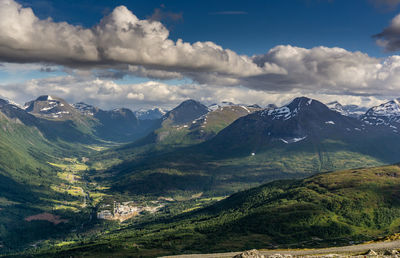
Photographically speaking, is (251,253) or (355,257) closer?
(355,257)

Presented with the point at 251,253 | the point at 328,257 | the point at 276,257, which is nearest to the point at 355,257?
the point at 328,257

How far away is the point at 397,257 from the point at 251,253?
57776 millimetres

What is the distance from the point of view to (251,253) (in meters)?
151

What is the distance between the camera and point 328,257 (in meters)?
144

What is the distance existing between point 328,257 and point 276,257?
2241 cm

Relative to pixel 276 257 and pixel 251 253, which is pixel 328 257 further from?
pixel 251 253

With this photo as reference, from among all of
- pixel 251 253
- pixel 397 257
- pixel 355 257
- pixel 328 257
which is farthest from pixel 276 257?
pixel 397 257

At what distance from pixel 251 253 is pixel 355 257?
140 ft

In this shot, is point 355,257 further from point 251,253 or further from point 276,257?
point 251,253

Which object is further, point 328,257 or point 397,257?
point 328,257

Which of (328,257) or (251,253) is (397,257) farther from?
(251,253)

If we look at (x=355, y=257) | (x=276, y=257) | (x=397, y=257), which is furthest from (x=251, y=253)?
(x=397, y=257)

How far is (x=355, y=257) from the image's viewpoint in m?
140
